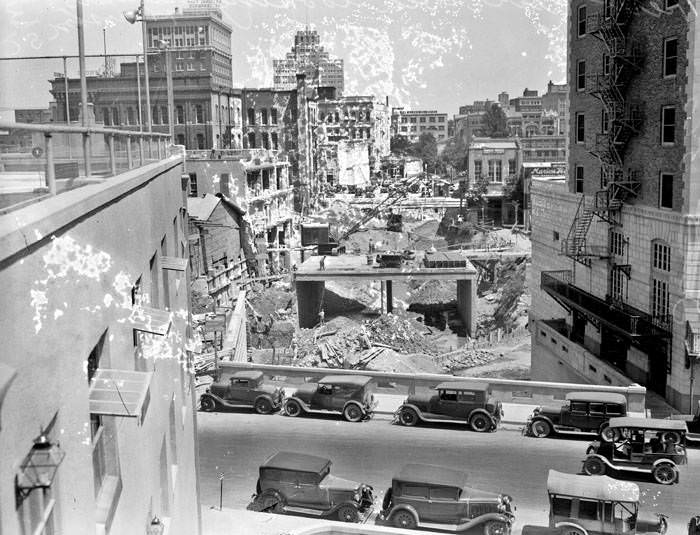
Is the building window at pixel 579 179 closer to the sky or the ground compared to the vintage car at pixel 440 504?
closer to the sky

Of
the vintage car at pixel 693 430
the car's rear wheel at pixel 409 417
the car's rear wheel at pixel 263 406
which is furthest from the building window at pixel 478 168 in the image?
the vintage car at pixel 693 430

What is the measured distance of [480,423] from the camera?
17.7 meters

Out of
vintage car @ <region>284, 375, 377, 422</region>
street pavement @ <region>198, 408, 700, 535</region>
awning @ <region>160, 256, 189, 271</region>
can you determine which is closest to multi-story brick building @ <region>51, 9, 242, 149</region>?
vintage car @ <region>284, 375, 377, 422</region>

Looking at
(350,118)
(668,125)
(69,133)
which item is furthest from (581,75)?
(350,118)

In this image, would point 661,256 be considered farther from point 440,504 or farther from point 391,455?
point 440,504

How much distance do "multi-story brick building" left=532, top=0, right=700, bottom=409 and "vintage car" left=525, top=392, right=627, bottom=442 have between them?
3.10 metres

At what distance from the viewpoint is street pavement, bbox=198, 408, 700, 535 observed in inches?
582

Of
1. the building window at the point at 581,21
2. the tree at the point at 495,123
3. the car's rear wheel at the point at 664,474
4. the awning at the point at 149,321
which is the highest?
the tree at the point at 495,123

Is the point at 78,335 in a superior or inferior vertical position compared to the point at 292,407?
superior

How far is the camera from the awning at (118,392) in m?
4.55

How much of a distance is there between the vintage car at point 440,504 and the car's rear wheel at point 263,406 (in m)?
6.26

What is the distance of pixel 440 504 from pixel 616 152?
1219 cm

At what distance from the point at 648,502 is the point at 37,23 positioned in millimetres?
12890

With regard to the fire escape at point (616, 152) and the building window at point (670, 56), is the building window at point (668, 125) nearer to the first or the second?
the building window at point (670, 56)
